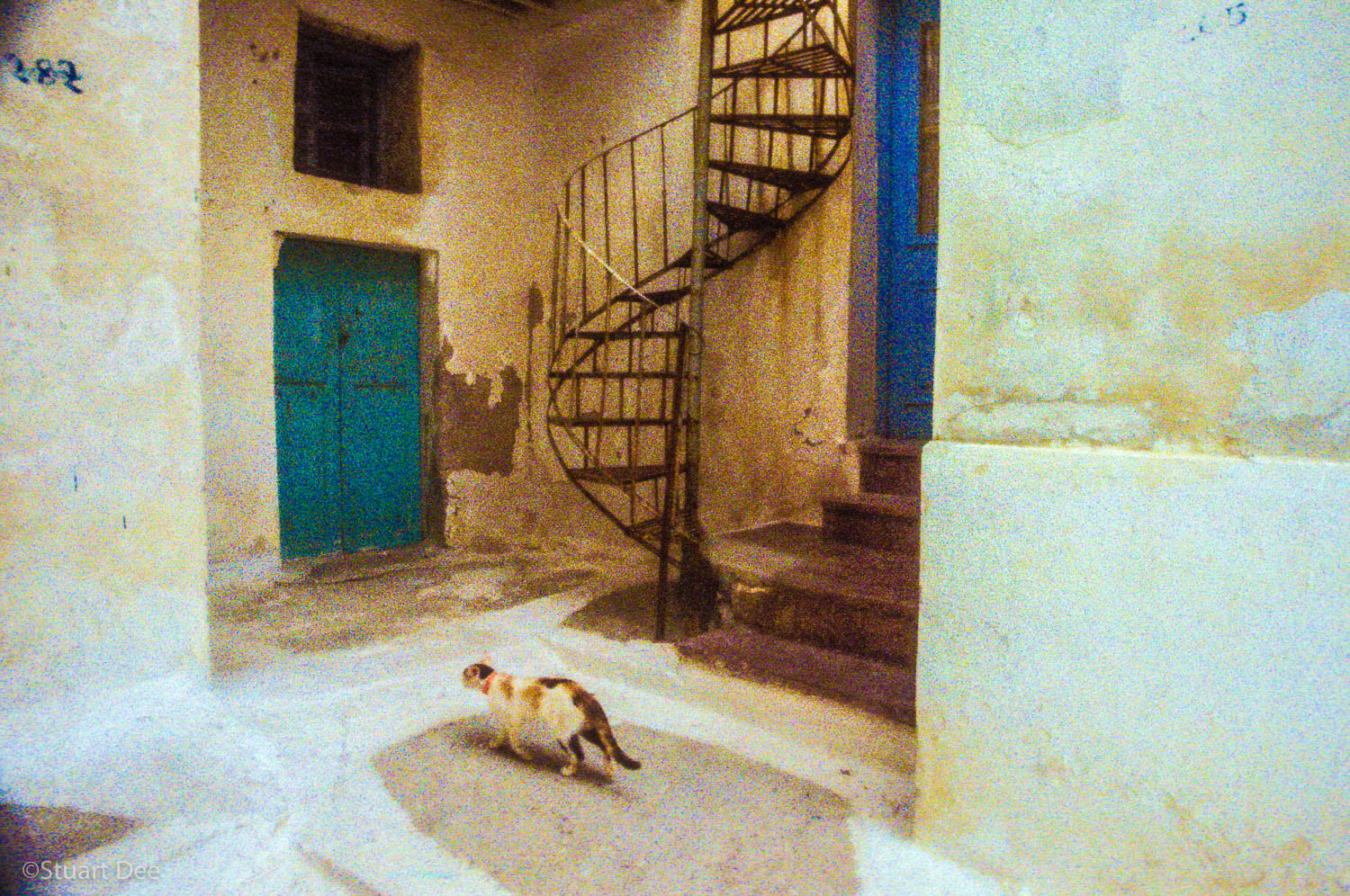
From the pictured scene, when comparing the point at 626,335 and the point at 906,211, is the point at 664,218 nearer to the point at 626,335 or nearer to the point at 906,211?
the point at 626,335

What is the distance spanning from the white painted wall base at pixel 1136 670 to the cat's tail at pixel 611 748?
72 centimetres

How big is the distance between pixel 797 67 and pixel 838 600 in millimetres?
2604

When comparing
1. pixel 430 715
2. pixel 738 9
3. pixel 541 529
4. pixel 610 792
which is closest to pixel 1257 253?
pixel 610 792

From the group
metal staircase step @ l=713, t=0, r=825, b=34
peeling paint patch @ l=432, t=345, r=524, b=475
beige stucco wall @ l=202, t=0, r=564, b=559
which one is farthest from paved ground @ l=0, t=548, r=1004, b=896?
metal staircase step @ l=713, t=0, r=825, b=34

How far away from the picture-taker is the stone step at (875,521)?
3.35 meters

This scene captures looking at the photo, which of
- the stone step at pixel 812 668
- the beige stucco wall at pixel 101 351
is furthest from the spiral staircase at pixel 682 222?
the beige stucco wall at pixel 101 351

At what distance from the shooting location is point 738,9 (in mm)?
3984

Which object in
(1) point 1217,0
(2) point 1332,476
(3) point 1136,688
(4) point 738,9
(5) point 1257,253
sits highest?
(4) point 738,9

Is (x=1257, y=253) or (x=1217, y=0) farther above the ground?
(x=1217, y=0)

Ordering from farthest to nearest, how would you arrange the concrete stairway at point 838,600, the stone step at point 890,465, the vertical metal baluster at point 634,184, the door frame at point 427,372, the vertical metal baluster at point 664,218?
the door frame at point 427,372 < the vertical metal baluster at point 634,184 < the vertical metal baluster at point 664,218 < the stone step at point 890,465 < the concrete stairway at point 838,600

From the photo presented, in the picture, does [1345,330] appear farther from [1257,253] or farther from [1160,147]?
[1160,147]

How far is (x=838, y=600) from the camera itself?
2756 millimetres

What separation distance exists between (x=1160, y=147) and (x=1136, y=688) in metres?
0.97

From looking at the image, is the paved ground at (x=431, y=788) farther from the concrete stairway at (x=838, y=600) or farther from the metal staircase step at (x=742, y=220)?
the metal staircase step at (x=742, y=220)
